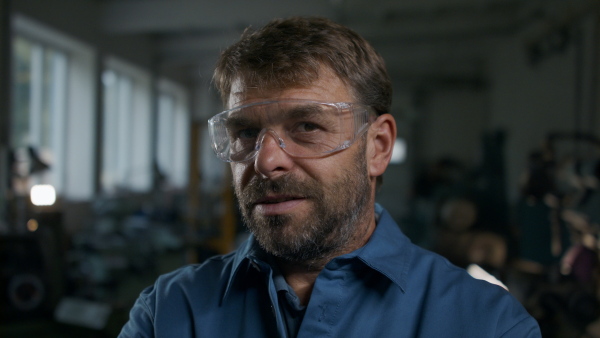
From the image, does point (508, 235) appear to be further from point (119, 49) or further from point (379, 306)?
point (119, 49)

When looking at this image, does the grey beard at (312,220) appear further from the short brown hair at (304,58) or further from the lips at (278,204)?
the short brown hair at (304,58)

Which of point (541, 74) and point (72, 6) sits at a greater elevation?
point (72, 6)

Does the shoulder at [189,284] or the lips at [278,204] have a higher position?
the lips at [278,204]

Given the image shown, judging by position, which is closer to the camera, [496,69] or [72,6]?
[72,6]

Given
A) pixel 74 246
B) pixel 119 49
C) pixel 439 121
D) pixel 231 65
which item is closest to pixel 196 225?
pixel 74 246

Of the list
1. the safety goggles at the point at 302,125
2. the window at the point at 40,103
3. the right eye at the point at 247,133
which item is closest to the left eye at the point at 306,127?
the safety goggles at the point at 302,125

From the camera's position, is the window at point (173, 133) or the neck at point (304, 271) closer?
the neck at point (304, 271)

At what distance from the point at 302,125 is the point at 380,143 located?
0.88ft

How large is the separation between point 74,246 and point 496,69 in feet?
27.9

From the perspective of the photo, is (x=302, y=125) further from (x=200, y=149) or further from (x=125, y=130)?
(x=125, y=130)

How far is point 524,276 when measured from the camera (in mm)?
3795

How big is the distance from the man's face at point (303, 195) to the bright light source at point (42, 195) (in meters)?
3.22

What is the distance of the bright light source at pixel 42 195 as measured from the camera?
3.67 m

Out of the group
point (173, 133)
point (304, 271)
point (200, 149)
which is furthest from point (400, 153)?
point (304, 271)
